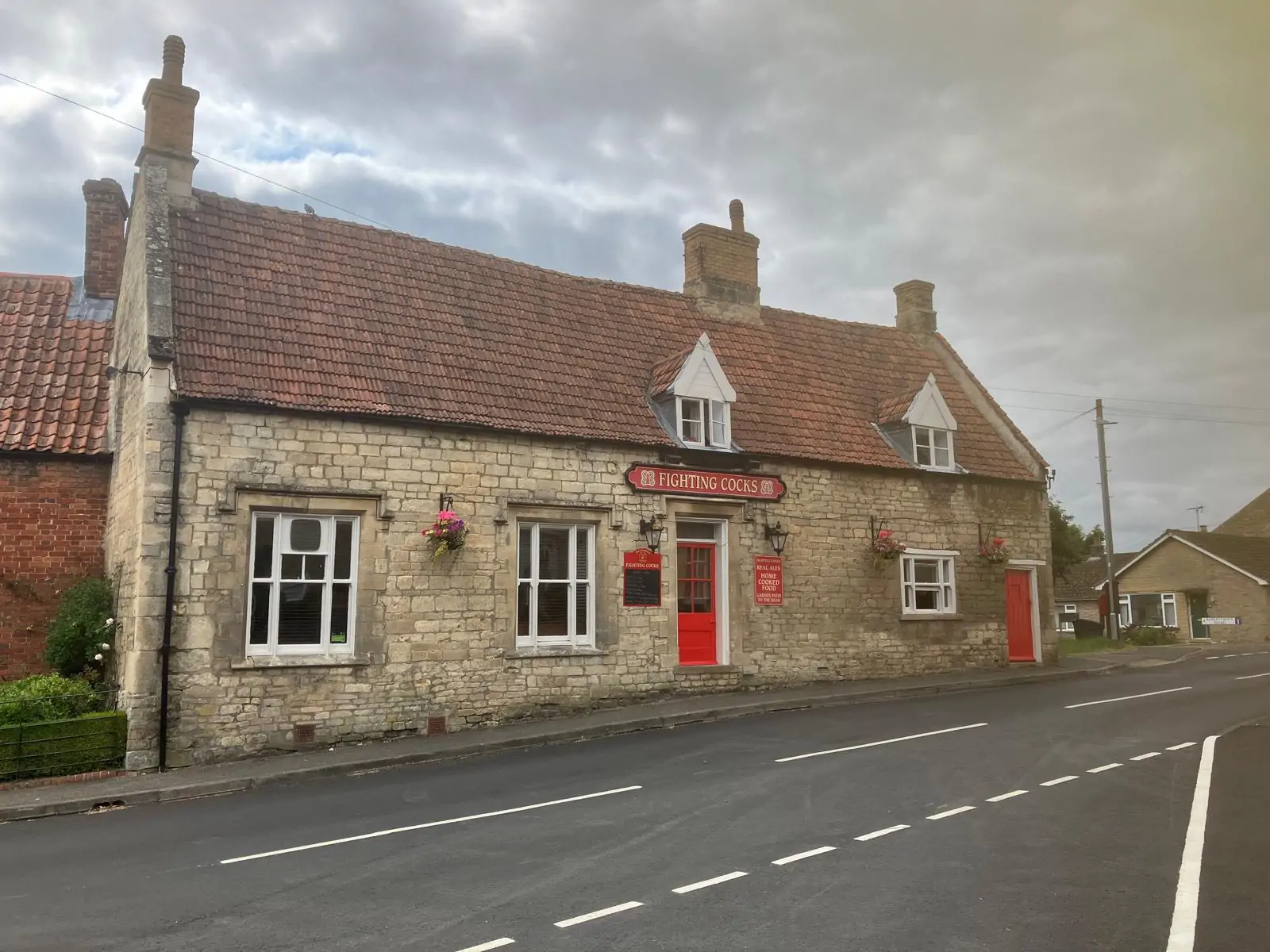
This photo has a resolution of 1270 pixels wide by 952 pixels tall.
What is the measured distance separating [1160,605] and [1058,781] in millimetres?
44532

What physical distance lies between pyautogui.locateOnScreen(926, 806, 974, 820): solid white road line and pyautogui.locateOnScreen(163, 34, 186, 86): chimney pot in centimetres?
1544

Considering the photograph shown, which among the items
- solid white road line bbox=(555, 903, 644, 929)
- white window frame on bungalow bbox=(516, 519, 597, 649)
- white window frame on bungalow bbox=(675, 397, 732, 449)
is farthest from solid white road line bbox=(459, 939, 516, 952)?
white window frame on bungalow bbox=(675, 397, 732, 449)

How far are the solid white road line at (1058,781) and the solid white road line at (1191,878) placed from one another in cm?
112

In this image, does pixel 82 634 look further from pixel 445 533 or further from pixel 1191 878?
pixel 1191 878

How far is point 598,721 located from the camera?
13898 millimetres

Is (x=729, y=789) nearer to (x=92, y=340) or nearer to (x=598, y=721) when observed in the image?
(x=598, y=721)

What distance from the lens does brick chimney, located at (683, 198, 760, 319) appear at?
20844 millimetres

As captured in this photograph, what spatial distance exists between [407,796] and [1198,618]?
152ft

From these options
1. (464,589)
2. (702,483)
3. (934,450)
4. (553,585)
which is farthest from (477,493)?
(934,450)

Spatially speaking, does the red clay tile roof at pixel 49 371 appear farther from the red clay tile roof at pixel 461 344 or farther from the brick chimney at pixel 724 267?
the brick chimney at pixel 724 267

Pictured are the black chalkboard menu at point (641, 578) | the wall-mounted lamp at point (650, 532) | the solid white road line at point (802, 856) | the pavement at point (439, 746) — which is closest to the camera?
the solid white road line at point (802, 856)

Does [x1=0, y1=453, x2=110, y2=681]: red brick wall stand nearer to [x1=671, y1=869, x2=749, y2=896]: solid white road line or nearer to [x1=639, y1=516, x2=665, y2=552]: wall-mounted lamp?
[x1=639, y1=516, x2=665, y2=552]: wall-mounted lamp

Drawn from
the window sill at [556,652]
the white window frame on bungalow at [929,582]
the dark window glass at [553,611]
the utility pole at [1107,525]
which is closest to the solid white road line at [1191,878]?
the window sill at [556,652]

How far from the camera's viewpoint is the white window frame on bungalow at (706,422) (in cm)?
1708
